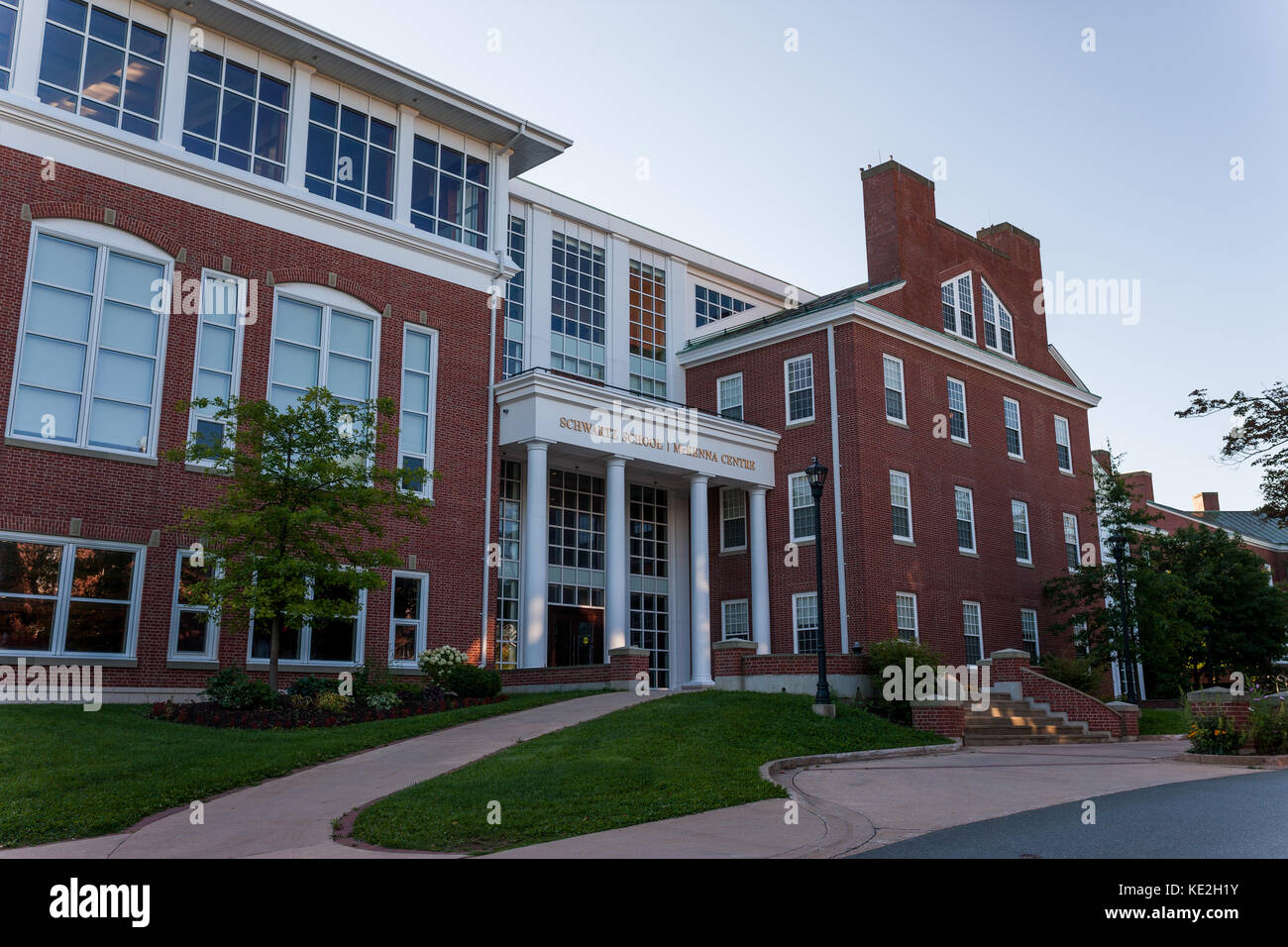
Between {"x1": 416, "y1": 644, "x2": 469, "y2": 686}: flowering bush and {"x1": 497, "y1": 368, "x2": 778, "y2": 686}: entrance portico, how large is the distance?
77.1 inches

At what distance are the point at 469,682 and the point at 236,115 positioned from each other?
13.5m

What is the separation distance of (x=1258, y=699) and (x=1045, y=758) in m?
4.14

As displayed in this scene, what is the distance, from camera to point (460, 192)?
89.9 feet

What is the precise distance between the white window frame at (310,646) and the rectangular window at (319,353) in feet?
15.4

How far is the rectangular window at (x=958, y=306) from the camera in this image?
34.1 m

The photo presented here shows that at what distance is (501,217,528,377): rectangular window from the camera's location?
2995cm

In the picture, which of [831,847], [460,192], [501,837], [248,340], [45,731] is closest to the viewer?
[831,847]

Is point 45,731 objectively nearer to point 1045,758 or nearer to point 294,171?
point 294,171

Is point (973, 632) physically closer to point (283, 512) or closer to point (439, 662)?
point (439, 662)

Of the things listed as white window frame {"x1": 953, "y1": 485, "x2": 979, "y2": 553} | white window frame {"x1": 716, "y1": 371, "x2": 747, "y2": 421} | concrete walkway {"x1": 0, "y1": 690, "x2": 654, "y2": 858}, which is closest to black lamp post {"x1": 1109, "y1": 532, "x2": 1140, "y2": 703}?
white window frame {"x1": 953, "y1": 485, "x2": 979, "y2": 553}

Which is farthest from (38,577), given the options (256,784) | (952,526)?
(952,526)

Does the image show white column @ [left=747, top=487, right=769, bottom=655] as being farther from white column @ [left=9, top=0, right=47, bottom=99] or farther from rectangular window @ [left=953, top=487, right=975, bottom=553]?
white column @ [left=9, top=0, right=47, bottom=99]

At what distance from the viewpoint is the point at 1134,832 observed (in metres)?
9.28

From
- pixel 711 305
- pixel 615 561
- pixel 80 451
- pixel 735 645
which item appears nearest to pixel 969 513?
pixel 711 305
